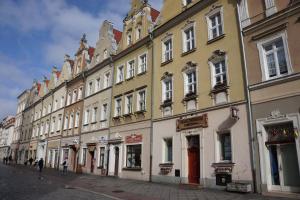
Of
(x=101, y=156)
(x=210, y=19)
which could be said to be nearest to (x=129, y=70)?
(x=101, y=156)

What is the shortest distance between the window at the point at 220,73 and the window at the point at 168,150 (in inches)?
216

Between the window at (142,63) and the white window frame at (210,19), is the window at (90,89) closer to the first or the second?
the window at (142,63)

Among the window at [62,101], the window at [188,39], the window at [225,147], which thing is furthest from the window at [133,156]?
the window at [62,101]

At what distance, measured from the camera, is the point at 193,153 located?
17.5 metres

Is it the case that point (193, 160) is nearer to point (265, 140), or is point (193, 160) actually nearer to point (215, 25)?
point (265, 140)

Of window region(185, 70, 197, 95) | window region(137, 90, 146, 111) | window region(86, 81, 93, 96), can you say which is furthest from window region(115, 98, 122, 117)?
window region(185, 70, 197, 95)

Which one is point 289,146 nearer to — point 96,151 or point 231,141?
point 231,141

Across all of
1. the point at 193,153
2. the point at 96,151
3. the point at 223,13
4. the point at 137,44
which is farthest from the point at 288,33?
the point at 96,151

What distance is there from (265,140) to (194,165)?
5.14 metres

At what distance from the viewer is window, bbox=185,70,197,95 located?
18.2 metres

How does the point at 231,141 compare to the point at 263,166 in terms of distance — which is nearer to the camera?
the point at 263,166

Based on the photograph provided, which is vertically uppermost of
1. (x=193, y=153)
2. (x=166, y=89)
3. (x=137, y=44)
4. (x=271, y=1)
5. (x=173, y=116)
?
(x=137, y=44)

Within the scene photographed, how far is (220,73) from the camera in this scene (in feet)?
54.4

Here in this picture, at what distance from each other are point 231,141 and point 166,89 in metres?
7.21
